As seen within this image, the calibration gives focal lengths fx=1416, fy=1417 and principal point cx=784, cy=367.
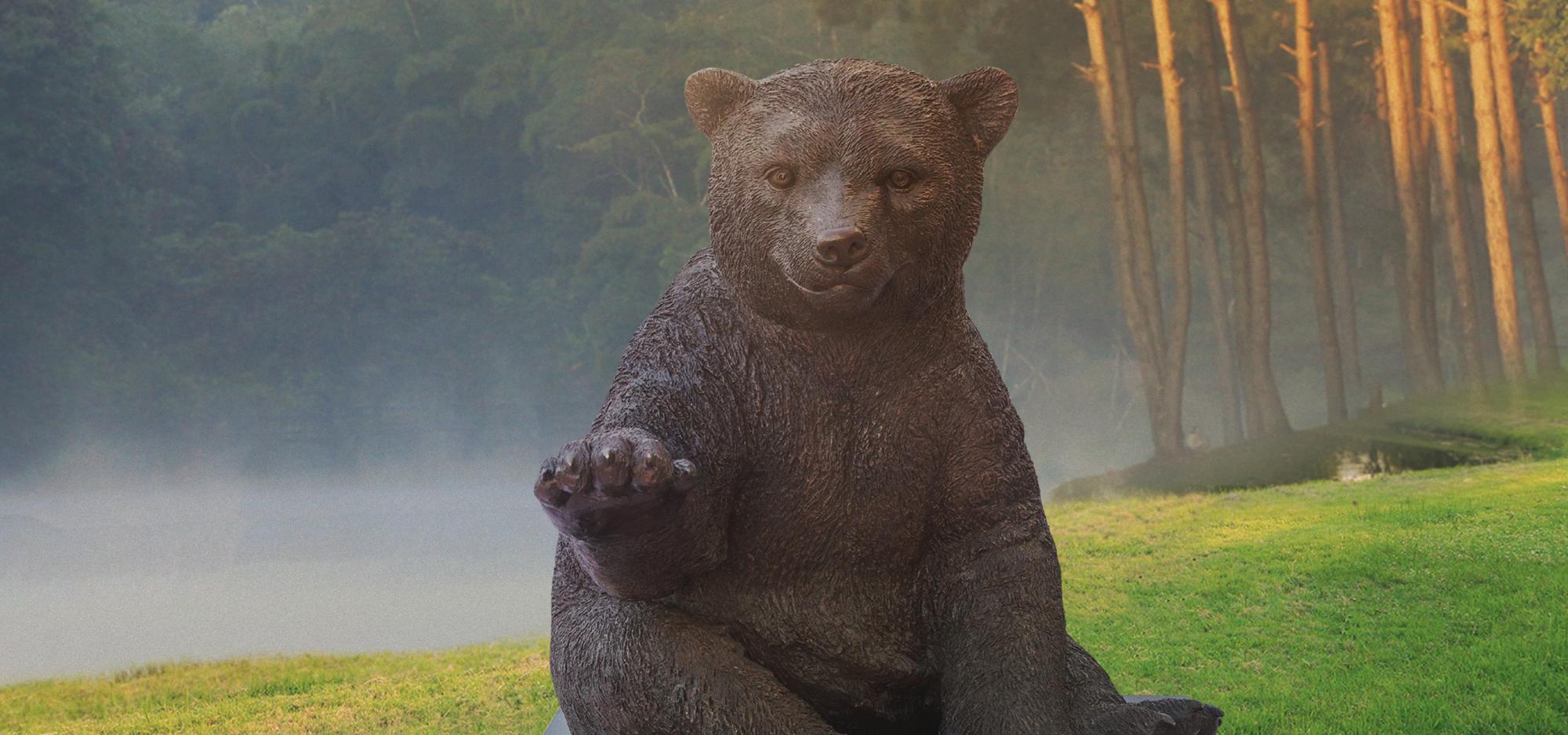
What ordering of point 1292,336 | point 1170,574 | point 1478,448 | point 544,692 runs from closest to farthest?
point 544,692
point 1170,574
point 1478,448
point 1292,336

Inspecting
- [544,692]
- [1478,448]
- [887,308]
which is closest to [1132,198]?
[1478,448]

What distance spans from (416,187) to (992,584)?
17.3m

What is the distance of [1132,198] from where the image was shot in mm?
15234

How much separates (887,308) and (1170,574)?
5.42 meters

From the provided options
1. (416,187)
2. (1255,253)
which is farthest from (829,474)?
(416,187)

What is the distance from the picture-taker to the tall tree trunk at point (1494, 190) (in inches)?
567

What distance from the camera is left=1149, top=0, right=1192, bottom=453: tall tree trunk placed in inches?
553

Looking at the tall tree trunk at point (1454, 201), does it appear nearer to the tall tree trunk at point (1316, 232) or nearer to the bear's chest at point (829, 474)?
the tall tree trunk at point (1316, 232)

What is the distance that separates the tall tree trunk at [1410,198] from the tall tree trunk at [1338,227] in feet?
4.64

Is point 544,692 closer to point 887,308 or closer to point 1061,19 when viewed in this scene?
point 887,308

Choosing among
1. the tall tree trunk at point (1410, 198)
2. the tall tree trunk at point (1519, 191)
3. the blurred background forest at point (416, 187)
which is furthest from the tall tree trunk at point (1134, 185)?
the tall tree trunk at point (1519, 191)

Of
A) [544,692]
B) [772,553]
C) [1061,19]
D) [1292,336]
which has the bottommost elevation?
[544,692]

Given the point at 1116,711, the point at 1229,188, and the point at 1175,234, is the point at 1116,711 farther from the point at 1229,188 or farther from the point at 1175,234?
the point at 1229,188

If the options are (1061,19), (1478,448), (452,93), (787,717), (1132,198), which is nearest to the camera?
(787,717)
